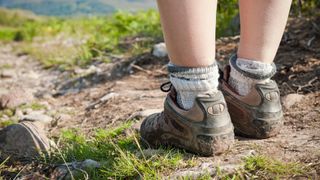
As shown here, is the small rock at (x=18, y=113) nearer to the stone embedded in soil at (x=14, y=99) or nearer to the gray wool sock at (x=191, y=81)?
the stone embedded in soil at (x=14, y=99)

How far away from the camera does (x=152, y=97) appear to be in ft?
11.2

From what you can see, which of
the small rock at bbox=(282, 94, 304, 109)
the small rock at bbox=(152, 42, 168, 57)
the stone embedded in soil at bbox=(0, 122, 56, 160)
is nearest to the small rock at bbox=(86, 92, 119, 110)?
the small rock at bbox=(152, 42, 168, 57)

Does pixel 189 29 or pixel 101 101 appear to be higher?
pixel 189 29

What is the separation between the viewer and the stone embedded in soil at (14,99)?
4.02 meters

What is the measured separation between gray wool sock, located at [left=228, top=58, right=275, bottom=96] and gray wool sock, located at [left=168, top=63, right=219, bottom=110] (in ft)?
0.65

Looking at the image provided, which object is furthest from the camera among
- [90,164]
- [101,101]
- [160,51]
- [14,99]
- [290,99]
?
[160,51]

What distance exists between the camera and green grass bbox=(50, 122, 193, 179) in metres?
1.90

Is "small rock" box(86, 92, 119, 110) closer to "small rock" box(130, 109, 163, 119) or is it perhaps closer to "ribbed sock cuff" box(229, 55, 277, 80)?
"small rock" box(130, 109, 163, 119)

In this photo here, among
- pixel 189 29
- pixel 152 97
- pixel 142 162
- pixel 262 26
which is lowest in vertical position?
pixel 152 97

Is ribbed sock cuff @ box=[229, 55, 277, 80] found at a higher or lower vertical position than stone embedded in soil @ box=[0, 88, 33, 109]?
higher

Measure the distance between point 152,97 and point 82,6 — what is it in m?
3.39

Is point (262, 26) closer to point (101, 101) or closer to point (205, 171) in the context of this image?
point (205, 171)

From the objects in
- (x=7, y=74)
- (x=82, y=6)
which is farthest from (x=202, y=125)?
(x=7, y=74)

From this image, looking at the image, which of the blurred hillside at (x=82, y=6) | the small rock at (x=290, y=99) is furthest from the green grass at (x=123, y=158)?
the blurred hillside at (x=82, y=6)
